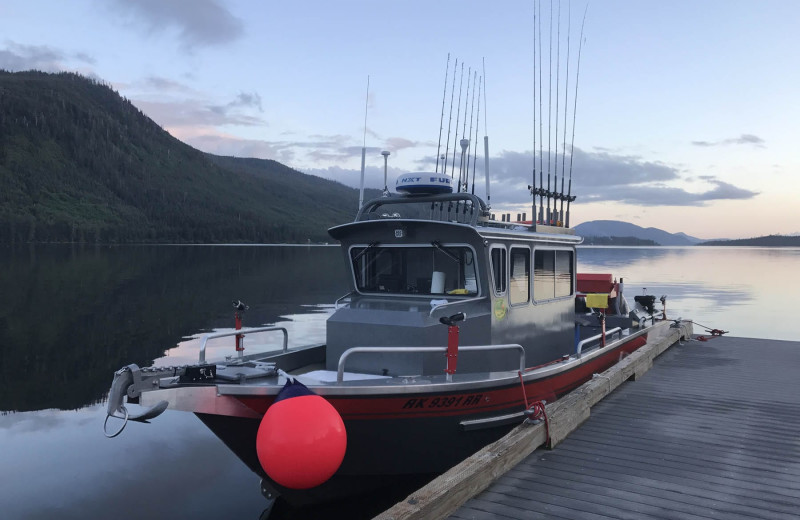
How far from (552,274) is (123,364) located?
13.0 meters

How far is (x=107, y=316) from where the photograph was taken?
86.5ft

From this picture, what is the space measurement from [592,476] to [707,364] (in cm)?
713

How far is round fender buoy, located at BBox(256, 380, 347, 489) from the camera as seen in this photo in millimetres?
4863

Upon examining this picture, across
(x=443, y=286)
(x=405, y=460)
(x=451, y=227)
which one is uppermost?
(x=451, y=227)

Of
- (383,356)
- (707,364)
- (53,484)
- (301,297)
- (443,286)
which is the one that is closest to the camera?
(383,356)

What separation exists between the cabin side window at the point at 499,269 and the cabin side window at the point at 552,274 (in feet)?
3.08

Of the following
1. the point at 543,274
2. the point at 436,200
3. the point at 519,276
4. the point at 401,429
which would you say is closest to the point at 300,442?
the point at 401,429

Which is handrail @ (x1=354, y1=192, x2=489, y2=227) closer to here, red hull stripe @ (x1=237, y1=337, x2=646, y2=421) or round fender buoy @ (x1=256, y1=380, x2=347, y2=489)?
red hull stripe @ (x1=237, y1=337, x2=646, y2=421)

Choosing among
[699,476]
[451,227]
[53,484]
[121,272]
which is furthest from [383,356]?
[121,272]

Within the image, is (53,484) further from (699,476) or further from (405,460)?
(699,476)

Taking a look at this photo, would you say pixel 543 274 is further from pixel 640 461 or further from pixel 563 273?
pixel 640 461

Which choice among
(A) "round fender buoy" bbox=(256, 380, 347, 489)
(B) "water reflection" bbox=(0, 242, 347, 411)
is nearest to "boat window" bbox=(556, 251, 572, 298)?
(A) "round fender buoy" bbox=(256, 380, 347, 489)

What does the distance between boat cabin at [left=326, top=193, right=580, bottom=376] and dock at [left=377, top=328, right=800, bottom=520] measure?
1.18 m

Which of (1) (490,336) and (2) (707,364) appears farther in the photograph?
(2) (707,364)
